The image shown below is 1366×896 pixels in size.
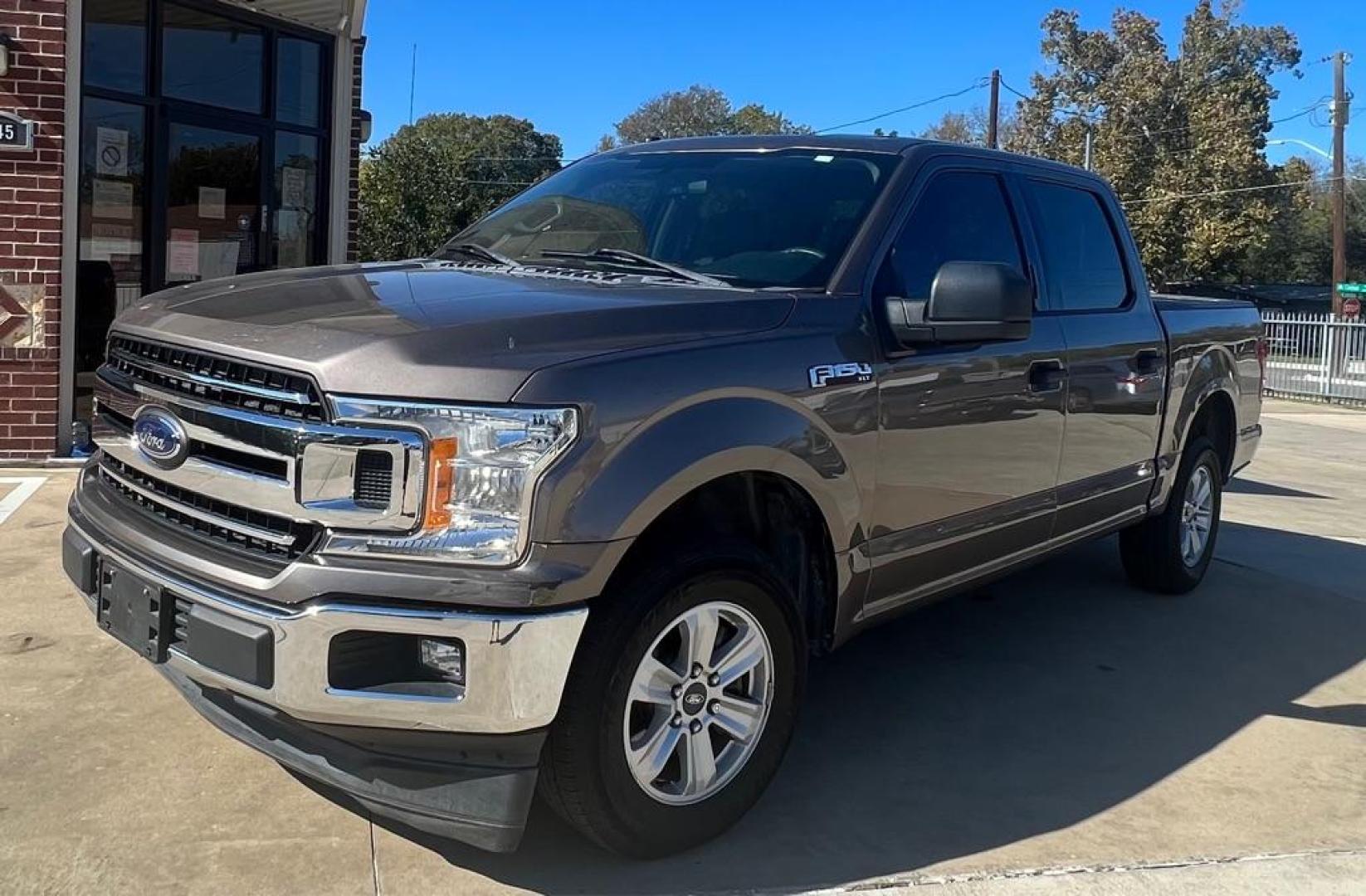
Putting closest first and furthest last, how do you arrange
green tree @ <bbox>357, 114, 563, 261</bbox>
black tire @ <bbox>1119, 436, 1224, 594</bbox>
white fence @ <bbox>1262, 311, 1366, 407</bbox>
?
black tire @ <bbox>1119, 436, 1224, 594</bbox>
white fence @ <bbox>1262, 311, 1366, 407</bbox>
green tree @ <bbox>357, 114, 563, 261</bbox>

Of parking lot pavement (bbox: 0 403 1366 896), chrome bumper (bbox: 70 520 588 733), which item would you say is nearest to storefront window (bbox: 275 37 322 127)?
parking lot pavement (bbox: 0 403 1366 896)

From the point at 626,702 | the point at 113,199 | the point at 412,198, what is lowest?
the point at 626,702

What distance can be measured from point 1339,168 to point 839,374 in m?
32.8

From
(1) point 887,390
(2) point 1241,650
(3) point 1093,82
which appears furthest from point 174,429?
(3) point 1093,82

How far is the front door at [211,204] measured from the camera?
8.74 meters

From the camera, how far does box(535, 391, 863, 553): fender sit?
275 cm

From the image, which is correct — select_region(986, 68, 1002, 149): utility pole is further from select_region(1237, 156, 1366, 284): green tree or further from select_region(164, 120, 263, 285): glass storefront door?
select_region(164, 120, 263, 285): glass storefront door

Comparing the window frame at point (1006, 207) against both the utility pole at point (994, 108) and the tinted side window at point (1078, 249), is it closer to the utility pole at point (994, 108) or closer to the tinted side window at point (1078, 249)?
the tinted side window at point (1078, 249)

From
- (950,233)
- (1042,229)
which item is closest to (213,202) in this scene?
(1042,229)

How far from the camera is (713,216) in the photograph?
4059 mm

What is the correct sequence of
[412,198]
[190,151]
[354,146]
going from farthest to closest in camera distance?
[412,198]
[354,146]
[190,151]

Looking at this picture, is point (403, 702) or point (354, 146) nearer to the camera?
point (403, 702)

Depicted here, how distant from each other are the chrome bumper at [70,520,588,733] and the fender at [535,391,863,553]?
0.23 meters

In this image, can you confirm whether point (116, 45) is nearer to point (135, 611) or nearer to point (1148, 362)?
point (135, 611)
